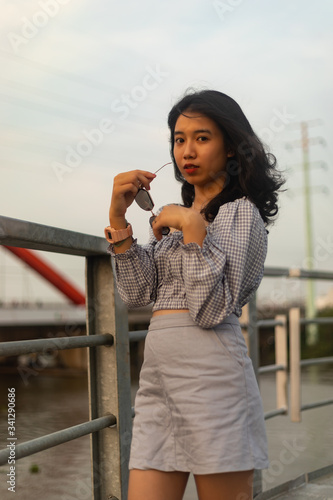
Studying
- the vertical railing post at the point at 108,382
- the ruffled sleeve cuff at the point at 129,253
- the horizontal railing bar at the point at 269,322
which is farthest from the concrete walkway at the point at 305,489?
the ruffled sleeve cuff at the point at 129,253

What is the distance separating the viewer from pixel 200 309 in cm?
152

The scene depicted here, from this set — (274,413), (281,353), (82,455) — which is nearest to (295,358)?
(281,353)

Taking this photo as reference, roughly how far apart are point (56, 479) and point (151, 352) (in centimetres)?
296

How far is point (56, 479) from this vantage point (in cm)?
424

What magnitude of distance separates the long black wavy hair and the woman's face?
0.06 feet

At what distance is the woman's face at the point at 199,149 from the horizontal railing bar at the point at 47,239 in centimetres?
36

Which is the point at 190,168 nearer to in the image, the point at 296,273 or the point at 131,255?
the point at 131,255

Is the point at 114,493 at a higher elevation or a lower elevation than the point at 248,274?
lower

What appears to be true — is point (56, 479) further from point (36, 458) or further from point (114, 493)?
point (114, 493)

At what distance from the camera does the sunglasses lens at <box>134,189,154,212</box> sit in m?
1.61

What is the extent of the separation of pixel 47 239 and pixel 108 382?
55 centimetres

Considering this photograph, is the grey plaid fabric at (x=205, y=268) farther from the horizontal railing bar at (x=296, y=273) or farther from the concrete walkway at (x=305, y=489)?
the horizontal railing bar at (x=296, y=273)

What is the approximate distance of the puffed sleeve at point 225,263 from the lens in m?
1.50

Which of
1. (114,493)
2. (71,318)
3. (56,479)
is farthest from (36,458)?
(71,318)
